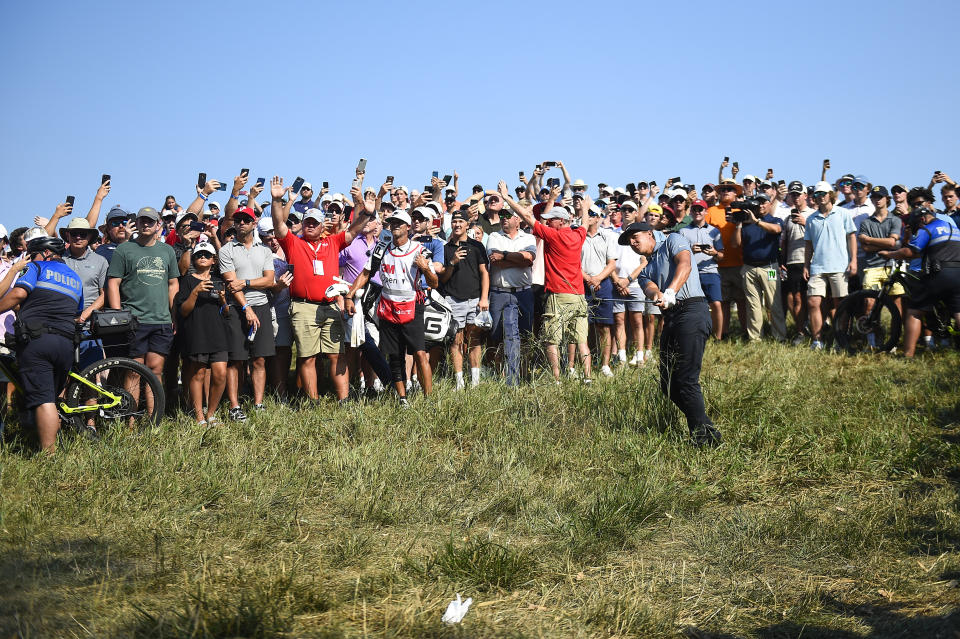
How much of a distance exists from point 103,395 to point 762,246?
900cm

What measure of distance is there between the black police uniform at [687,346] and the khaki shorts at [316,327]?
3.56 m

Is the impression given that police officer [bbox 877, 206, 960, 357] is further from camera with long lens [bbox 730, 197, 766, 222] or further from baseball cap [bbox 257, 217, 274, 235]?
baseball cap [bbox 257, 217, 274, 235]

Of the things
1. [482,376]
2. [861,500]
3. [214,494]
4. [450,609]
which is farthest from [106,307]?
[861,500]

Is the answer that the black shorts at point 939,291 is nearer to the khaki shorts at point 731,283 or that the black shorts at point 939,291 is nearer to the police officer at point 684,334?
the khaki shorts at point 731,283

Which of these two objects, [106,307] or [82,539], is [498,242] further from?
[82,539]

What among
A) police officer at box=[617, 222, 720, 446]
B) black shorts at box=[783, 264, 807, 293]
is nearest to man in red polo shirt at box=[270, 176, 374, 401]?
police officer at box=[617, 222, 720, 446]

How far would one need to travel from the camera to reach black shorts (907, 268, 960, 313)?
Result: 1033cm

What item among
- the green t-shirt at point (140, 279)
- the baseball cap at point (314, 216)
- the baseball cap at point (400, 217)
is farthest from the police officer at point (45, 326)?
the baseball cap at point (400, 217)

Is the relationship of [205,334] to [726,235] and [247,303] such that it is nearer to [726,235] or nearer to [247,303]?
[247,303]

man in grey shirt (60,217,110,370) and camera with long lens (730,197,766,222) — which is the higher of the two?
camera with long lens (730,197,766,222)

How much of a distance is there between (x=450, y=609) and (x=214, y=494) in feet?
8.21

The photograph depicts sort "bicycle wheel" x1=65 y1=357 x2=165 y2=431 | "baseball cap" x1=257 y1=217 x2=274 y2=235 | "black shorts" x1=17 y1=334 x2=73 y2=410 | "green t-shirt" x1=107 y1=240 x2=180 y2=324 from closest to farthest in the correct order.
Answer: "black shorts" x1=17 y1=334 x2=73 y2=410 < "bicycle wheel" x1=65 y1=357 x2=165 y2=431 < "green t-shirt" x1=107 y1=240 x2=180 y2=324 < "baseball cap" x1=257 y1=217 x2=274 y2=235

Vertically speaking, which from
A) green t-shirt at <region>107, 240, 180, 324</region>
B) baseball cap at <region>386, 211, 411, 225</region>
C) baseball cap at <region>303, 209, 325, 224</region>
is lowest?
green t-shirt at <region>107, 240, 180, 324</region>

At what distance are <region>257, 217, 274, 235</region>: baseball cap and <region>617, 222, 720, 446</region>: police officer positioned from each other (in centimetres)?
508
